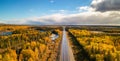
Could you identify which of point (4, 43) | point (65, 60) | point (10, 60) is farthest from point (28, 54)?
point (4, 43)

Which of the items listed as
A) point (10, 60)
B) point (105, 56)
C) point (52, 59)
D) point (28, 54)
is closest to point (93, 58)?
point (105, 56)

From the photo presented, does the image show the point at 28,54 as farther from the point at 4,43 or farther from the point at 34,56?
the point at 4,43

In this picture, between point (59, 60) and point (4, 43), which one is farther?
point (4, 43)

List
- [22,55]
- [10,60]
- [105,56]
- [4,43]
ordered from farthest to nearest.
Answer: [4,43]
[22,55]
[105,56]
[10,60]

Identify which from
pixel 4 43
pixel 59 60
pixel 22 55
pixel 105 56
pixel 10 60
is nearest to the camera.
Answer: pixel 10 60

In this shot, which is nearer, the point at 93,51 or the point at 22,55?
the point at 22,55

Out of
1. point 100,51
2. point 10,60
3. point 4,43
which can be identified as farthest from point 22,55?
point 4,43

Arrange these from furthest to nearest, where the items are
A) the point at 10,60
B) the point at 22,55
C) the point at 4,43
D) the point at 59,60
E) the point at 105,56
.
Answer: the point at 4,43
the point at 59,60
the point at 22,55
the point at 105,56
the point at 10,60

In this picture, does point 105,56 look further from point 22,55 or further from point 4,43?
point 4,43
